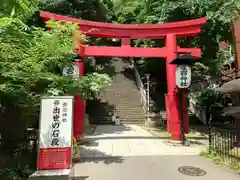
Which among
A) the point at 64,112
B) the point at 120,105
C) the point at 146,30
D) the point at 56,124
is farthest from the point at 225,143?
the point at 120,105

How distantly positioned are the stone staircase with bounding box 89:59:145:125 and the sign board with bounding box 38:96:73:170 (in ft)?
42.7

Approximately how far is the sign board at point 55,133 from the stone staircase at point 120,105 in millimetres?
13022

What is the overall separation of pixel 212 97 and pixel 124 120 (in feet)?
23.7

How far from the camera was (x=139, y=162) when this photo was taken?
7379 millimetres

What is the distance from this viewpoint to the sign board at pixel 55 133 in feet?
16.9

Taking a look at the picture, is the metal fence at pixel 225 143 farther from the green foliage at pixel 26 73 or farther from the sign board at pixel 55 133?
the sign board at pixel 55 133

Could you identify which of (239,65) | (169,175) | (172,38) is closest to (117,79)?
(172,38)

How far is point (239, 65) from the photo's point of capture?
8.06m

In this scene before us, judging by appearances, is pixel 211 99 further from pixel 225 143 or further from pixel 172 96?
pixel 225 143

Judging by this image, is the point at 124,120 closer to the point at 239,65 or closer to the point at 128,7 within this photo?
the point at 128,7

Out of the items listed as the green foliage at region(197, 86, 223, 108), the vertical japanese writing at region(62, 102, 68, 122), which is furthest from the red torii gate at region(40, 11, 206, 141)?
the green foliage at region(197, 86, 223, 108)

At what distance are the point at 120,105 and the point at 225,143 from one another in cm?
1350

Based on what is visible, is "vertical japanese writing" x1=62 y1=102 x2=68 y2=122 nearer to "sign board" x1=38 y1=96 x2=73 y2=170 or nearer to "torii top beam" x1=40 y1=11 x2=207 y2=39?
"sign board" x1=38 y1=96 x2=73 y2=170

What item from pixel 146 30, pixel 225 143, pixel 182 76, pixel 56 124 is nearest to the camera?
pixel 56 124
